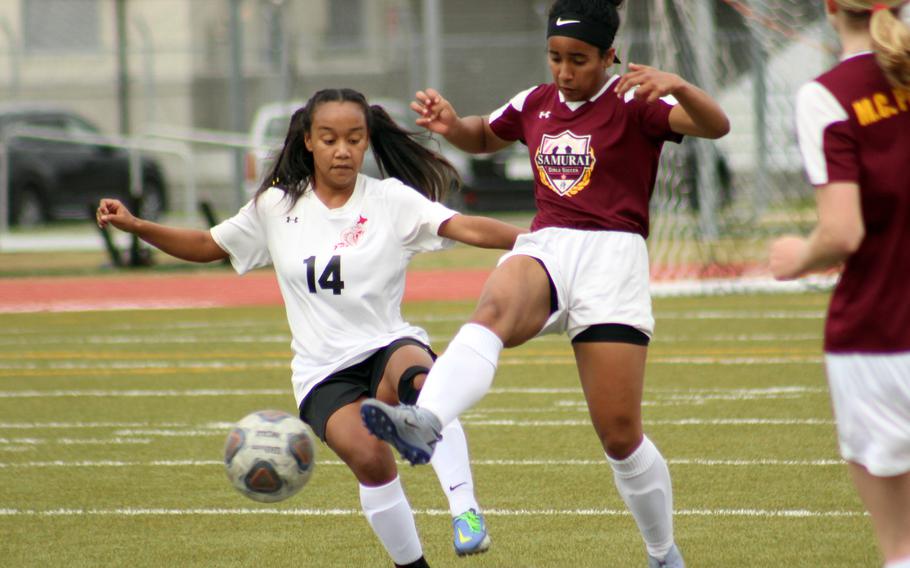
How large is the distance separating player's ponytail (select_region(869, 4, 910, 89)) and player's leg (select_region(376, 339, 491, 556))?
1850 millimetres

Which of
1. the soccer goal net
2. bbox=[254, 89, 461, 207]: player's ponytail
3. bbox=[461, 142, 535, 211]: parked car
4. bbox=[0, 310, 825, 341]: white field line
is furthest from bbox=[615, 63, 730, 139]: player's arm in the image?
bbox=[461, 142, 535, 211]: parked car

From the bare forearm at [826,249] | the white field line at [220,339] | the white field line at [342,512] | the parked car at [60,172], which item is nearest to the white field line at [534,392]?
the white field line at [220,339]

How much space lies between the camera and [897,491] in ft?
12.1

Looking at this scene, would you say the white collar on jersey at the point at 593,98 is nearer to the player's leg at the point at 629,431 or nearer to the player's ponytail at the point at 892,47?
the player's leg at the point at 629,431

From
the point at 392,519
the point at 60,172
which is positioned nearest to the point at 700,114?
the point at 392,519

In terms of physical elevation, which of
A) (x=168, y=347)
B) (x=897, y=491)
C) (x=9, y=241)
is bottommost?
(x=9, y=241)

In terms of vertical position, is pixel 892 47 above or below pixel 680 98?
above

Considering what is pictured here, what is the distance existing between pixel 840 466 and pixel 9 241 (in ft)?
58.3

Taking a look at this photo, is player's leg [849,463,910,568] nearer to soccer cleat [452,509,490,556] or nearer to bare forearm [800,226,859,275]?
bare forearm [800,226,859,275]

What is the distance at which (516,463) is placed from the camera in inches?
290

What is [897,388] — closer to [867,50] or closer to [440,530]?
[867,50]

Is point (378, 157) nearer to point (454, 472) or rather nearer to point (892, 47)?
point (454, 472)

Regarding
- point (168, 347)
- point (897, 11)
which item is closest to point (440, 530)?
point (897, 11)

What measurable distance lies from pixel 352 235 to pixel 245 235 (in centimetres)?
43
